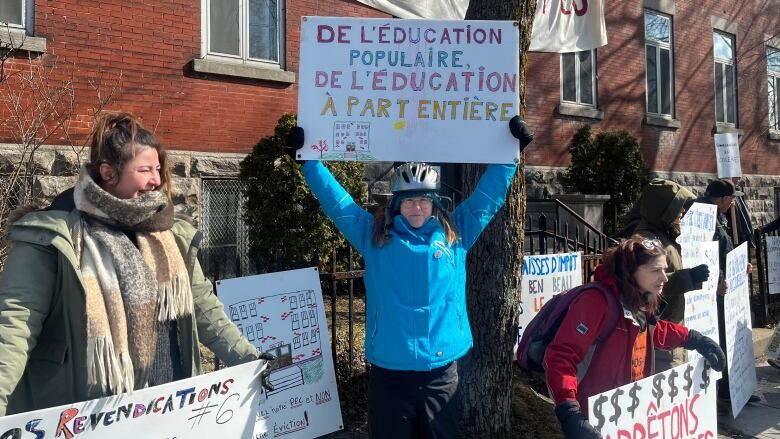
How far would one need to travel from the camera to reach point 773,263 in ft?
26.8

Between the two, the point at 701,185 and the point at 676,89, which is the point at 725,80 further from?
the point at 701,185

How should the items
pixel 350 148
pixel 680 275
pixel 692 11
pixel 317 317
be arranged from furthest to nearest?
pixel 692 11, pixel 317 317, pixel 680 275, pixel 350 148

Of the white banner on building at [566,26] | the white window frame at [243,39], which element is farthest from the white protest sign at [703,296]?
the white window frame at [243,39]

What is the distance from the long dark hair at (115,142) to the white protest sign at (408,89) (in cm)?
111

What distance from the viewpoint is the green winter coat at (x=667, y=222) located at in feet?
13.1

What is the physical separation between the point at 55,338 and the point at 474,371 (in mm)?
2532

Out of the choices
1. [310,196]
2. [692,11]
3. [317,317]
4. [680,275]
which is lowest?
[317,317]

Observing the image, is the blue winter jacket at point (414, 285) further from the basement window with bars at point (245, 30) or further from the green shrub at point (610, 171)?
the green shrub at point (610, 171)

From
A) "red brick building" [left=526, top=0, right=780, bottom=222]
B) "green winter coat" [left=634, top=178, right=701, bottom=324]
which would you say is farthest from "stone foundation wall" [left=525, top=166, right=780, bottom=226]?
"green winter coat" [left=634, top=178, right=701, bottom=324]

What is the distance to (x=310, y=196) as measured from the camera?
23.3ft

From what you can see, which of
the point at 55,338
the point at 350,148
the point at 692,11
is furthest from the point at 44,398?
the point at 692,11

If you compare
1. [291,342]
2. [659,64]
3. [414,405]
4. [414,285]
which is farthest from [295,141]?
[659,64]

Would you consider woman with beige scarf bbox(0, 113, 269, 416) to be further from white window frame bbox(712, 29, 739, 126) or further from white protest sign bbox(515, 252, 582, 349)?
white window frame bbox(712, 29, 739, 126)

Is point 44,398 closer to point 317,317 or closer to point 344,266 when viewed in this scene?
point 317,317
